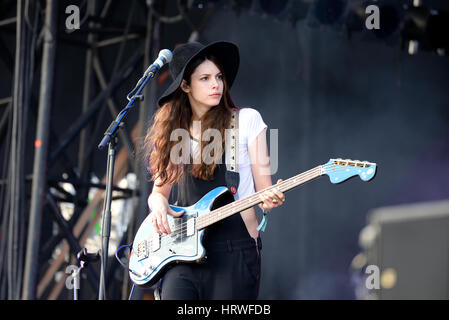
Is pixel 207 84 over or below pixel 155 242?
over

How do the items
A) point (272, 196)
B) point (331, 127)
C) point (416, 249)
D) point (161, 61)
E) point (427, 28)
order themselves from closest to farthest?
point (416, 249), point (272, 196), point (161, 61), point (427, 28), point (331, 127)

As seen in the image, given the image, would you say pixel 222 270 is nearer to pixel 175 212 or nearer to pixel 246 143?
pixel 175 212

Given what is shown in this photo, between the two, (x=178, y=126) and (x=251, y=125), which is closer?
(x=251, y=125)

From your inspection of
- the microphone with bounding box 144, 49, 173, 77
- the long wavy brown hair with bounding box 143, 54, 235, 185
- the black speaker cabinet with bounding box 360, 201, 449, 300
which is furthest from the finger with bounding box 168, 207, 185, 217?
the black speaker cabinet with bounding box 360, 201, 449, 300

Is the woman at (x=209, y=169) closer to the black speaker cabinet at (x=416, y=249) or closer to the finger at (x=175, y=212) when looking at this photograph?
the finger at (x=175, y=212)

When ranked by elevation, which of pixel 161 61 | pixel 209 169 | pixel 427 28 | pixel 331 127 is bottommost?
pixel 209 169

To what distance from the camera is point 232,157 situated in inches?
104

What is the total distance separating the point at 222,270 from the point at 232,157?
49cm

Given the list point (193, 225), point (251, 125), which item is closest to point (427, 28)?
point (251, 125)

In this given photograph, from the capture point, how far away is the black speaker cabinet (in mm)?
1931

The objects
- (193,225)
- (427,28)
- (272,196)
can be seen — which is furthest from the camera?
(427,28)

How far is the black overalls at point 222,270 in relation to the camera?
2.49 m

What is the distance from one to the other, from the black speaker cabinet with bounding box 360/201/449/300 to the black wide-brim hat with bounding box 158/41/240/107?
1.00 meters
